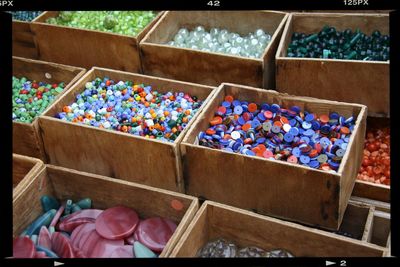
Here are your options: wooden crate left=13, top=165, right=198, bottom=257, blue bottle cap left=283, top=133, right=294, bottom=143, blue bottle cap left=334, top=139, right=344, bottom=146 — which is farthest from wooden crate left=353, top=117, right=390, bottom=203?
wooden crate left=13, top=165, right=198, bottom=257

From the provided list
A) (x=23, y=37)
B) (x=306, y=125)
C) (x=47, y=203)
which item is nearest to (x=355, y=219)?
(x=306, y=125)

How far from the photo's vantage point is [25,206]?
6.25 feet

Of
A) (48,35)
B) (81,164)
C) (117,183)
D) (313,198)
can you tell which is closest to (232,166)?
(313,198)

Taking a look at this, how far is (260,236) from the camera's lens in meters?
1.81

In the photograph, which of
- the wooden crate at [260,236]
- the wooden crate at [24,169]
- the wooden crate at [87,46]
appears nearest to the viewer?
the wooden crate at [260,236]

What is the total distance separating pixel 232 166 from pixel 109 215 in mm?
484

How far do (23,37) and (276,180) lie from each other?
171 centimetres

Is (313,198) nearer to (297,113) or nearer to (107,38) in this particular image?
(297,113)

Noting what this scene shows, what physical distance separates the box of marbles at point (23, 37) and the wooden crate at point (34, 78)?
22 centimetres

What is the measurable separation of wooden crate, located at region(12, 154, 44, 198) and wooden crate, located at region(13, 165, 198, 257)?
0.07 ft

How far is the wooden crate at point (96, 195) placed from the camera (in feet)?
6.13

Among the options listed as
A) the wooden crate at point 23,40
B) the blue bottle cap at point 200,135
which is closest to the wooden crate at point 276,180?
the blue bottle cap at point 200,135

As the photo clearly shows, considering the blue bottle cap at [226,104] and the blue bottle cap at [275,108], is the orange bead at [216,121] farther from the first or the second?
the blue bottle cap at [275,108]
